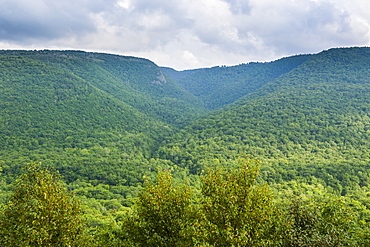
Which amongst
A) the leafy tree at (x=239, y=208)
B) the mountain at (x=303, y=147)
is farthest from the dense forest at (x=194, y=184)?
the mountain at (x=303, y=147)

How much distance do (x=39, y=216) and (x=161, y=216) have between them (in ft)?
38.8

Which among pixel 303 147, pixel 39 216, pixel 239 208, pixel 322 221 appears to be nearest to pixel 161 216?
pixel 239 208

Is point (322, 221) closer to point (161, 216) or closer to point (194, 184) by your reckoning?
point (161, 216)

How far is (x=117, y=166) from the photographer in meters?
145

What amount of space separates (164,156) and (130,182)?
4413 cm

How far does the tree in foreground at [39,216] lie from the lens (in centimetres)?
2042

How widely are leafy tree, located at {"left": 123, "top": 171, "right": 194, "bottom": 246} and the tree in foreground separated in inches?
242

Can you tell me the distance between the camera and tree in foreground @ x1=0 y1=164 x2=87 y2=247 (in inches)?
804

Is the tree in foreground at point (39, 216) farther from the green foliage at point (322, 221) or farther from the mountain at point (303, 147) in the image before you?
the mountain at point (303, 147)

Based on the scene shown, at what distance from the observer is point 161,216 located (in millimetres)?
24953

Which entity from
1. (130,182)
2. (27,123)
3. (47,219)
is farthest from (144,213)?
(27,123)

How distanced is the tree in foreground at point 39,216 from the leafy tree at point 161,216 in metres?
6.14

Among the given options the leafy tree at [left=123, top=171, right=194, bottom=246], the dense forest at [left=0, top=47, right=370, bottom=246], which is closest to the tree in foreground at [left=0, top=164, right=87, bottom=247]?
the dense forest at [left=0, top=47, right=370, bottom=246]

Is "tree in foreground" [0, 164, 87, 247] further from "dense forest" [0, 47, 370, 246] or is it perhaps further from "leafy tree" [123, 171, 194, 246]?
"leafy tree" [123, 171, 194, 246]
